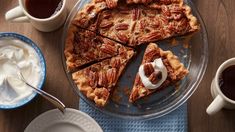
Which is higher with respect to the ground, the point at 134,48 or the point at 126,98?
the point at 134,48

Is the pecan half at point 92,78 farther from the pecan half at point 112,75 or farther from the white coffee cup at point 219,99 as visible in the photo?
the white coffee cup at point 219,99

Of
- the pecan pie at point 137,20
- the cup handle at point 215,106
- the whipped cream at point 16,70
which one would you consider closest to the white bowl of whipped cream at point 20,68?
the whipped cream at point 16,70

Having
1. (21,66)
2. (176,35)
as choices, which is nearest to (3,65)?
(21,66)

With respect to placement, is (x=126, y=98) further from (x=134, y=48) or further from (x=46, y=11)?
(x=46, y=11)

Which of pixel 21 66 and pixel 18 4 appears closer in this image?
pixel 21 66

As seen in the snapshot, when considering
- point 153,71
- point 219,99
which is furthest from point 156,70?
point 219,99

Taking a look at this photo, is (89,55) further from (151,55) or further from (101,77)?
(151,55)

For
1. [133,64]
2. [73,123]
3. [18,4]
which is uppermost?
[18,4]
